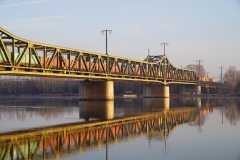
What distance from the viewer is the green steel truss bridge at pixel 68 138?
22.1 meters

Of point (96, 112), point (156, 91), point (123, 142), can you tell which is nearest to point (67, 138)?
point (123, 142)

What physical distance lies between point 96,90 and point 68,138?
57.9m

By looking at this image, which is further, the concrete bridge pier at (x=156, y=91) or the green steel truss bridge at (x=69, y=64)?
the concrete bridge pier at (x=156, y=91)

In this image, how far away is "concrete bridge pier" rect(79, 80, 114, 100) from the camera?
278 ft

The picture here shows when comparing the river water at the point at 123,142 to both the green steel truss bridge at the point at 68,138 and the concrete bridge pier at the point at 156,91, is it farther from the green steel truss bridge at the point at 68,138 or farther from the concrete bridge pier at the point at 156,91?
the concrete bridge pier at the point at 156,91

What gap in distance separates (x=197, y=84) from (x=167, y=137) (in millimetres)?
130480

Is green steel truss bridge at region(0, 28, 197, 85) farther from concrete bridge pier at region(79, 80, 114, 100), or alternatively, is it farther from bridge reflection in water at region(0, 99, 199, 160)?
bridge reflection in water at region(0, 99, 199, 160)

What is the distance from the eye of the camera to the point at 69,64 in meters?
68.0

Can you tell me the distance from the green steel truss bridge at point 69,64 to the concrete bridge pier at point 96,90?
2068 mm

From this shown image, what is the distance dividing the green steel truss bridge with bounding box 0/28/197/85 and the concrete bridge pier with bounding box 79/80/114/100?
2.07 metres

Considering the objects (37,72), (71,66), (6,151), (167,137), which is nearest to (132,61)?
(71,66)

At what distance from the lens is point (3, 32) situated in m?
46.4

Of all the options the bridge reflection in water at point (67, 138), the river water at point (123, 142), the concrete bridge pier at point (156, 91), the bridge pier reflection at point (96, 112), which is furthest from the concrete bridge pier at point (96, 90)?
the river water at point (123, 142)

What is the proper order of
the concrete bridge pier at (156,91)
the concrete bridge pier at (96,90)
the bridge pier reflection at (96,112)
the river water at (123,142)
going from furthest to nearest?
the concrete bridge pier at (156,91) → the concrete bridge pier at (96,90) → the bridge pier reflection at (96,112) → the river water at (123,142)
